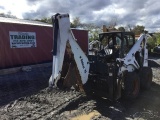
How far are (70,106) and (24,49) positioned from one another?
9118mm

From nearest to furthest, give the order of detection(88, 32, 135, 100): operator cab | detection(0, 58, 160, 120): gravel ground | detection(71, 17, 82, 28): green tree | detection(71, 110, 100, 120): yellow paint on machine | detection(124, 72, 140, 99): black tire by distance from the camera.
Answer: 1. detection(71, 110, 100, 120): yellow paint on machine
2. detection(0, 58, 160, 120): gravel ground
3. detection(88, 32, 135, 100): operator cab
4. detection(124, 72, 140, 99): black tire
5. detection(71, 17, 82, 28): green tree

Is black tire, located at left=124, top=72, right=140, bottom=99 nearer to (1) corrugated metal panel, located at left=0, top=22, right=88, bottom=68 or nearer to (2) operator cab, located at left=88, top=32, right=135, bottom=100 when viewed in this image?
(2) operator cab, located at left=88, top=32, right=135, bottom=100

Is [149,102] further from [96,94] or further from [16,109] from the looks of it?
[16,109]

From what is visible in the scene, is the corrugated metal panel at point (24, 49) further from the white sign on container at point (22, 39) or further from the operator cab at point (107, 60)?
the operator cab at point (107, 60)

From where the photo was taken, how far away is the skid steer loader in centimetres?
587

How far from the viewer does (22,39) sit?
14.7 metres

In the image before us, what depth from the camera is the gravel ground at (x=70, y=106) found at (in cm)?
606

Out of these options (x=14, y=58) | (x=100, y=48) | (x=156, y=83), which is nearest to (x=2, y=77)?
(x=14, y=58)

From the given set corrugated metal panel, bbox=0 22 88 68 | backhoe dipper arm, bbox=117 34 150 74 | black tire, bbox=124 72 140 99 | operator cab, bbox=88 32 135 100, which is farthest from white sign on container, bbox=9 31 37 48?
black tire, bbox=124 72 140 99

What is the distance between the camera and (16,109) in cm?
659

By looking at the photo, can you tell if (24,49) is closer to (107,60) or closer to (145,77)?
(107,60)

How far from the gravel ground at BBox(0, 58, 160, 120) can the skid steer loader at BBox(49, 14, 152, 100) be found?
33 cm

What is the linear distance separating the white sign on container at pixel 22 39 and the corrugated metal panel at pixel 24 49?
0.66 ft

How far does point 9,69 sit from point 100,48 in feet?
23.1
